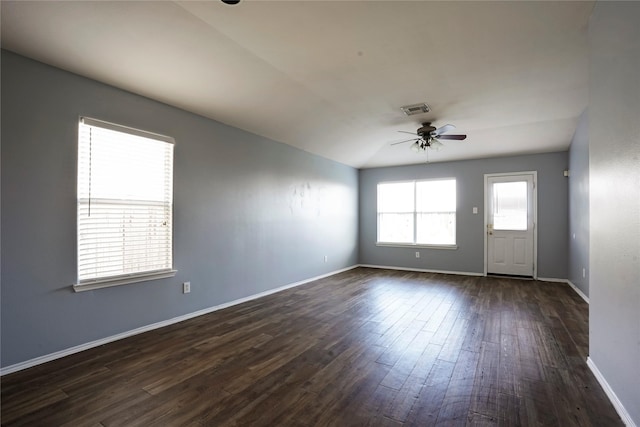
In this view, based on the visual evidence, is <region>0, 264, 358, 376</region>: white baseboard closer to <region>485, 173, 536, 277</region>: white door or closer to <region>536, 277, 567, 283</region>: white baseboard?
<region>485, 173, 536, 277</region>: white door

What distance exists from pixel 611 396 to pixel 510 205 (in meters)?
4.93

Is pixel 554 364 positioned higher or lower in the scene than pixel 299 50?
lower

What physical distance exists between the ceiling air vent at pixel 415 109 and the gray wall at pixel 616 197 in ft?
6.36

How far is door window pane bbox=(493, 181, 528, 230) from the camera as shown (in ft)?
20.2

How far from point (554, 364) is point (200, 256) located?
3809 millimetres

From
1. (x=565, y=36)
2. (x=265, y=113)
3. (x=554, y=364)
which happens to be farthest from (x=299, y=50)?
(x=554, y=364)

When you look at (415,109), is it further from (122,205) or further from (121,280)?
(121,280)

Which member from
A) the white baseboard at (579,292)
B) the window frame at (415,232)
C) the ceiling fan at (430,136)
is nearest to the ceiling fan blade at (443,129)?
the ceiling fan at (430,136)

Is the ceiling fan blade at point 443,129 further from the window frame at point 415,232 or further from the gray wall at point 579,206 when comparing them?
the window frame at point 415,232

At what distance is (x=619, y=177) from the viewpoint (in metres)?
1.89

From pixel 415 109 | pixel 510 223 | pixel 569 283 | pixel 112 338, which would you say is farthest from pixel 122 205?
pixel 569 283

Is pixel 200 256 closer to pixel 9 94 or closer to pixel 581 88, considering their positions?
pixel 9 94

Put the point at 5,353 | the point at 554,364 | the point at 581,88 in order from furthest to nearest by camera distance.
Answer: the point at 581,88
the point at 554,364
the point at 5,353

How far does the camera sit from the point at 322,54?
300 centimetres
